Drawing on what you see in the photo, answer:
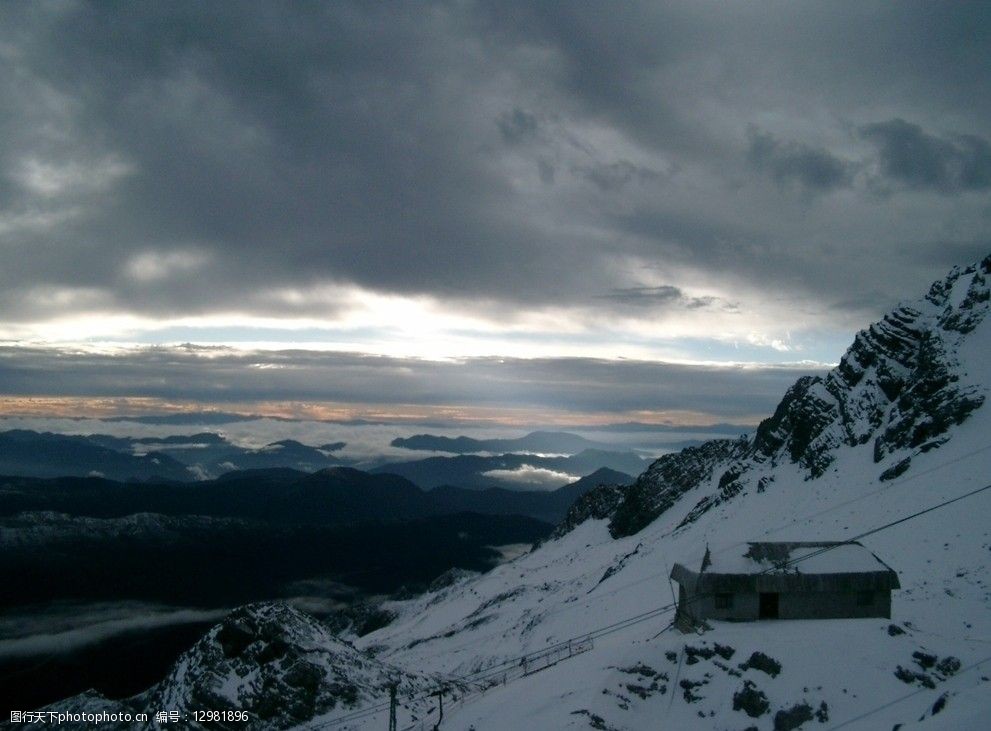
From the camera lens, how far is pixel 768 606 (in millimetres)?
28859

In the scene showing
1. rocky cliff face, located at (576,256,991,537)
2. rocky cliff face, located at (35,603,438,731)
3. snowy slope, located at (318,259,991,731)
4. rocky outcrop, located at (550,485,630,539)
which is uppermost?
rocky cliff face, located at (576,256,991,537)

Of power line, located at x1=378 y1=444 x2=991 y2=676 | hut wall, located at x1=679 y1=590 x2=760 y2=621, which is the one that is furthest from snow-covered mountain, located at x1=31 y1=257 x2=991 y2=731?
hut wall, located at x1=679 y1=590 x2=760 y2=621

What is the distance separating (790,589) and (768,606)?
1210 mm

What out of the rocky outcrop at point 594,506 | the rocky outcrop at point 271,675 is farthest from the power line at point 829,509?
the rocky outcrop at point 594,506

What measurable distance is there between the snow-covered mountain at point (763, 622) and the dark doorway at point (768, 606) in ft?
2.72

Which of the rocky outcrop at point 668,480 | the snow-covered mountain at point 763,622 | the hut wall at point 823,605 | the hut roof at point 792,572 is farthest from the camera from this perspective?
the rocky outcrop at point 668,480

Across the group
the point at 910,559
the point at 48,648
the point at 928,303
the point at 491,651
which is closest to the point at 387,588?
the point at 48,648

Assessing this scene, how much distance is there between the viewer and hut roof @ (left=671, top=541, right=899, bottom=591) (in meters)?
28.4

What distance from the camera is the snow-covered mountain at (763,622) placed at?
76.8ft

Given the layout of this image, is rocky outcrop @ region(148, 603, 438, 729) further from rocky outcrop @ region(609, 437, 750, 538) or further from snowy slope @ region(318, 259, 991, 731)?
rocky outcrop @ region(609, 437, 750, 538)

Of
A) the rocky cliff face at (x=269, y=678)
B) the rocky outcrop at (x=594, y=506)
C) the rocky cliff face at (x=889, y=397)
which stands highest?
the rocky cliff face at (x=889, y=397)

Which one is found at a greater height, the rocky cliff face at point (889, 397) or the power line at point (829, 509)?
the rocky cliff face at point (889, 397)

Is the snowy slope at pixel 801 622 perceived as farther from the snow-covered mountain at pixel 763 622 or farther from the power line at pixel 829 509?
the power line at pixel 829 509

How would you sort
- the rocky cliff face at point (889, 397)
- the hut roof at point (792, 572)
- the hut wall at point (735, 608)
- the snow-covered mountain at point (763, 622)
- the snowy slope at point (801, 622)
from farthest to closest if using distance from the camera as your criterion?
the rocky cliff face at point (889, 397) < the hut wall at point (735, 608) < the hut roof at point (792, 572) < the snow-covered mountain at point (763, 622) < the snowy slope at point (801, 622)
